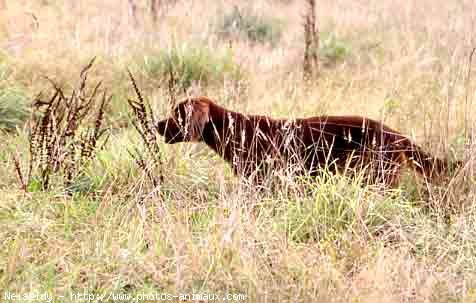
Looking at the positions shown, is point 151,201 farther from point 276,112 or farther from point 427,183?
point 276,112

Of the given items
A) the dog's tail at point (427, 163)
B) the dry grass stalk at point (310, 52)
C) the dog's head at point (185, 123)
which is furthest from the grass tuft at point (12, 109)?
the dog's tail at point (427, 163)

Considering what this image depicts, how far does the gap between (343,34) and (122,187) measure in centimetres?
571

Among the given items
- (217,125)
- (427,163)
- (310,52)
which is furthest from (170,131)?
(310,52)

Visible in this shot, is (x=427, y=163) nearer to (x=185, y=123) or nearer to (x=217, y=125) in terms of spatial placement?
(x=217, y=125)

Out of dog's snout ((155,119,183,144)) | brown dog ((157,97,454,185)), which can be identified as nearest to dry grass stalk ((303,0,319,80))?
brown dog ((157,97,454,185))

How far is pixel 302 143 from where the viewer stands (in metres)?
4.05

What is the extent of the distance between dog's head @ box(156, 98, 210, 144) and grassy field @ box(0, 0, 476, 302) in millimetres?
89

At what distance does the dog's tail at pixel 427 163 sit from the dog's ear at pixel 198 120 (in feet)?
3.79

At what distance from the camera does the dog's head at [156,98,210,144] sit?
420 cm

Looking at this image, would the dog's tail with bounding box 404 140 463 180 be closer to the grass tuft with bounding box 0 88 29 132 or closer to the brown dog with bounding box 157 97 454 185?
the brown dog with bounding box 157 97 454 185

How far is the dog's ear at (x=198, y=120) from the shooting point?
4227mm

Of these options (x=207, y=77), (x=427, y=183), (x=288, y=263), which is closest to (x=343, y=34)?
(x=207, y=77)

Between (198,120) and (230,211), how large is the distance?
1.09 metres

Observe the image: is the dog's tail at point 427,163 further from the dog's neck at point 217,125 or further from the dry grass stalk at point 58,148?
the dry grass stalk at point 58,148
